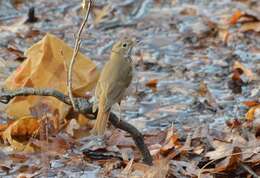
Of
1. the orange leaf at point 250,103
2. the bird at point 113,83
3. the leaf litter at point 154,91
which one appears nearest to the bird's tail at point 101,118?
the bird at point 113,83

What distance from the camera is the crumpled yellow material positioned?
620 centimetres

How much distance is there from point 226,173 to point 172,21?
4.56 metres

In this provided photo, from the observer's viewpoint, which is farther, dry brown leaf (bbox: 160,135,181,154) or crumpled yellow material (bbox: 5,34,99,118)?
crumpled yellow material (bbox: 5,34,99,118)

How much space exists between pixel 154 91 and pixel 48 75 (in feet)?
4.41

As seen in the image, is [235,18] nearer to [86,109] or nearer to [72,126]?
[72,126]

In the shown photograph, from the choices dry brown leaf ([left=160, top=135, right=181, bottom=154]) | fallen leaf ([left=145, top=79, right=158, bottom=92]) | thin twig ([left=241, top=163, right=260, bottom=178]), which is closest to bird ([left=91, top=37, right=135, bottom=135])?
dry brown leaf ([left=160, top=135, right=181, bottom=154])

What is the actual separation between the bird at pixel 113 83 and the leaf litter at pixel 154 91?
11.9 inches

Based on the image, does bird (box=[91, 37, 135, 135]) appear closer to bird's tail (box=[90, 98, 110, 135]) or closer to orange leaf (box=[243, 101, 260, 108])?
bird's tail (box=[90, 98, 110, 135])

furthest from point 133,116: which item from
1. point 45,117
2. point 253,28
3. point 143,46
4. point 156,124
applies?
point 253,28

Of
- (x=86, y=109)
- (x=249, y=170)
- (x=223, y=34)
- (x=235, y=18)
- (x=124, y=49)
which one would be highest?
(x=124, y=49)

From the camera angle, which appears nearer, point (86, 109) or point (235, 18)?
point (86, 109)

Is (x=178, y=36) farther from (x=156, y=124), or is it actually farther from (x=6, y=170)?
(x=6, y=170)

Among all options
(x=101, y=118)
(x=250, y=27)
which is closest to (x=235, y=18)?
(x=250, y=27)

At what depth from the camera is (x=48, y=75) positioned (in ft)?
20.6
